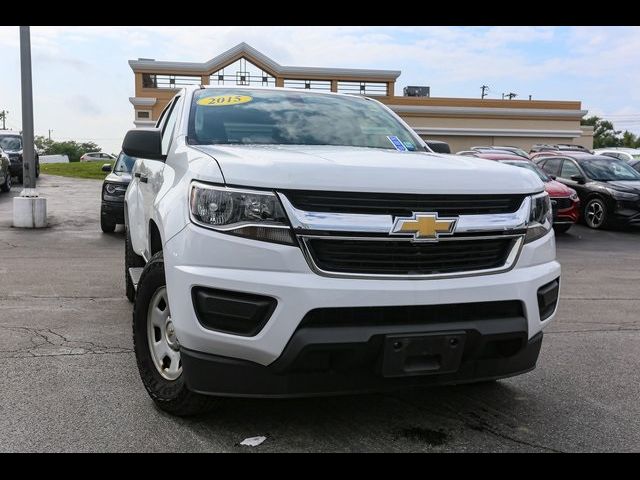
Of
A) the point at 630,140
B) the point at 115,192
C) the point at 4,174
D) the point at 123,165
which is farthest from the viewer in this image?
the point at 630,140

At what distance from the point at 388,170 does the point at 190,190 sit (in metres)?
0.95

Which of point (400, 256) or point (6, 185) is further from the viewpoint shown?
point (6, 185)

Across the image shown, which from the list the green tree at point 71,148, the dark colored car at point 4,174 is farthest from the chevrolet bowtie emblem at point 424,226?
the green tree at point 71,148

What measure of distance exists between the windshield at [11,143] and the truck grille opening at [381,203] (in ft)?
68.2

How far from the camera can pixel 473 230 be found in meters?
3.07

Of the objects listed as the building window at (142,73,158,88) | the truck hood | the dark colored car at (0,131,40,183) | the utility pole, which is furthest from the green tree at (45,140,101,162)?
the truck hood

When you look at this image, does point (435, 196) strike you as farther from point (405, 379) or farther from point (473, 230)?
point (405, 379)

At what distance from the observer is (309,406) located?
3680 millimetres

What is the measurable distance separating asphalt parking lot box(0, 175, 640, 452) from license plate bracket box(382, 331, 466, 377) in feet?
1.62

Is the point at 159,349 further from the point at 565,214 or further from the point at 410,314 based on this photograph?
the point at 565,214

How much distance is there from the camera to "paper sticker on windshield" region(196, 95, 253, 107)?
14.2ft

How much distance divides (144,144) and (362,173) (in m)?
1.66

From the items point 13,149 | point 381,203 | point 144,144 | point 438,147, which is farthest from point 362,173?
point 13,149

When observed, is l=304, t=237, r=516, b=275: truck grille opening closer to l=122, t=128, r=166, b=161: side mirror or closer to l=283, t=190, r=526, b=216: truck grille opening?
l=283, t=190, r=526, b=216: truck grille opening
